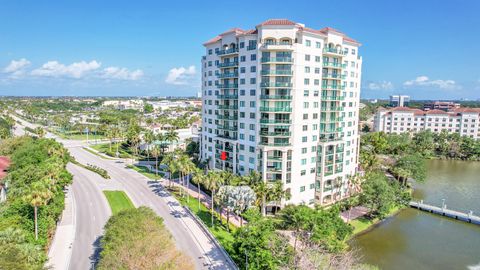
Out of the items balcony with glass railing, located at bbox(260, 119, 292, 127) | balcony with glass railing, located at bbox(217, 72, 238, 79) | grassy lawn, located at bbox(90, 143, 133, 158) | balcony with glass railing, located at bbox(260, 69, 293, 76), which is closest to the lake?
balcony with glass railing, located at bbox(260, 119, 292, 127)

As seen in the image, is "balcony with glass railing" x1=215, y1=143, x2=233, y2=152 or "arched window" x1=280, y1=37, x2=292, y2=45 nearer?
"arched window" x1=280, y1=37, x2=292, y2=45

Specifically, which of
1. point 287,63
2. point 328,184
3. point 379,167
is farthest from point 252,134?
point 379,167

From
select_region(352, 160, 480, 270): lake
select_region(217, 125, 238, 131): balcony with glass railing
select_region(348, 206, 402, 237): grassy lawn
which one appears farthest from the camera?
select_region(217, 125, 238, 131): balcony with glass railing

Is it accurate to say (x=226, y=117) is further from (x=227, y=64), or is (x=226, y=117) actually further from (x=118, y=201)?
(x=118, y=201)

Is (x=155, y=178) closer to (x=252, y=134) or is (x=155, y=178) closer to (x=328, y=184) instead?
→ (x=252, y=134)

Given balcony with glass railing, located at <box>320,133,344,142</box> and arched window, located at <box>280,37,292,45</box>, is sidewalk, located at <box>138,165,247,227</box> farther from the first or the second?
arched window, located at <box>280,37,292,45</box>
